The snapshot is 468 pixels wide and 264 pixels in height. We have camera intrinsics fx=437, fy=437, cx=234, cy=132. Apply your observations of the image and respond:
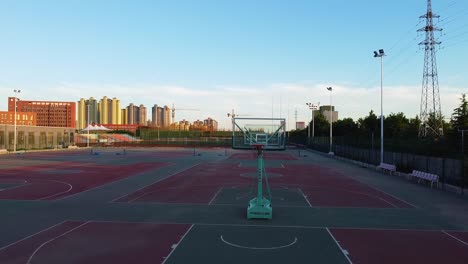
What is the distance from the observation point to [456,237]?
14.1 m

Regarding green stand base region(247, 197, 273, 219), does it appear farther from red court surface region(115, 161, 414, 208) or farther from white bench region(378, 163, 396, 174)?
white bench region(378, 163, 396, 174)

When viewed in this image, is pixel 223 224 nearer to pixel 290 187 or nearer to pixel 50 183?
pixel 290 187

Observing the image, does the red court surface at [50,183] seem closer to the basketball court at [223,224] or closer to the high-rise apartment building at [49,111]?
the basketball court at [223,224]

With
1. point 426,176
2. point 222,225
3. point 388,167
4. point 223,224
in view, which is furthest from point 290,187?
point 388,167

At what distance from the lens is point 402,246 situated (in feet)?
42.0

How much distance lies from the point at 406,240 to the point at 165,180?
19.5 m

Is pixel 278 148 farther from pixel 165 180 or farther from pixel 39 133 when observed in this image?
pixel 39 133

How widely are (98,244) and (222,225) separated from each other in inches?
172

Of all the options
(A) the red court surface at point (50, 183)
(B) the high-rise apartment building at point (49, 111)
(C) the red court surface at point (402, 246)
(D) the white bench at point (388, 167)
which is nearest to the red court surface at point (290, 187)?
(A) the red court surface at point (50, 183)

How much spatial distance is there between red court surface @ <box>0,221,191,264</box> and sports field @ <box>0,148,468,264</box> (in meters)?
0.03

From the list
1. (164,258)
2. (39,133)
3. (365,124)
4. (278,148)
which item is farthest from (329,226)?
(39,133)

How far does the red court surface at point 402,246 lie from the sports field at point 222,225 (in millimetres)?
29

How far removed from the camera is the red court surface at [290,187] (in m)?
21.1

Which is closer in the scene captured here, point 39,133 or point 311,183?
point 311,183
